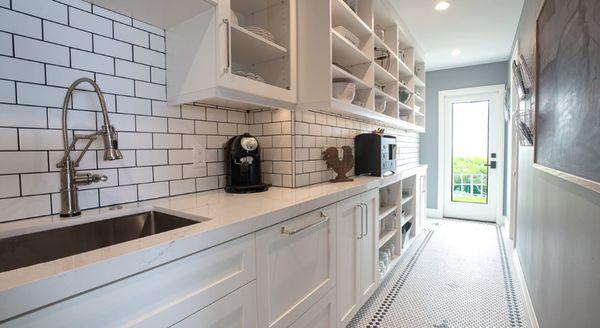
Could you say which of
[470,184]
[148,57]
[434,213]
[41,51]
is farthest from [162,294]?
[470,184]

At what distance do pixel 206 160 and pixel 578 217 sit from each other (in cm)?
163

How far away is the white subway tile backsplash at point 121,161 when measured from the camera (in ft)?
3.74

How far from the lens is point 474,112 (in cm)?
428

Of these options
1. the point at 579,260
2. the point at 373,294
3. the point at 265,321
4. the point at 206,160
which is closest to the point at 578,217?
the point at 579,260

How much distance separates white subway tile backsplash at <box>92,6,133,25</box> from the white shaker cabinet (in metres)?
1.32

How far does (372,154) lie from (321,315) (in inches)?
51.1

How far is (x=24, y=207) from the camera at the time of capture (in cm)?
96

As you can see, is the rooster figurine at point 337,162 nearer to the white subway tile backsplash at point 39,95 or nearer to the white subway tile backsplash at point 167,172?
the white subway tile backsplash at point 167,172

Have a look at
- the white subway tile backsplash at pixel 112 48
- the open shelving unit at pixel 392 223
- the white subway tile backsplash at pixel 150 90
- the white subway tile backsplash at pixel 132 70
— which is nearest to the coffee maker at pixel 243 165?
the white subway tile backsplash at pixel 150 90

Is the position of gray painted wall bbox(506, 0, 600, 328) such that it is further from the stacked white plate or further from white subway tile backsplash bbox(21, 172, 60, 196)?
white subway tile backsplash bbox(21, 172, 60, 196)

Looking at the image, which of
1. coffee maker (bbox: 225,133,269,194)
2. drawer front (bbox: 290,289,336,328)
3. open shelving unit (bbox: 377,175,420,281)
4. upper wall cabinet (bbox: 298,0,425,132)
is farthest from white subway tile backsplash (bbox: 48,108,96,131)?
open shelving unit (bbox: 377,175,420,281)

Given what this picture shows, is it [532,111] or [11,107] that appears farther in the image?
[532,111]

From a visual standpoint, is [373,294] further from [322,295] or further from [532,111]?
[532,111]

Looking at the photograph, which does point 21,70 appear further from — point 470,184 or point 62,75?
point 470,184
